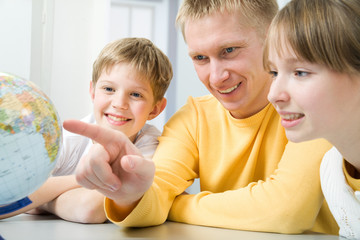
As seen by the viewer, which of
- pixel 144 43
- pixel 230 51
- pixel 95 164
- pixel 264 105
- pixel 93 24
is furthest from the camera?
pixel 93 24

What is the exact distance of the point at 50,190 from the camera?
4.49 ft

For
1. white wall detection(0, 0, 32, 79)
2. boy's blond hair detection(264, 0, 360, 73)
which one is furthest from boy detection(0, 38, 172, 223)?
white wall detection(0, 0, 32, 79)

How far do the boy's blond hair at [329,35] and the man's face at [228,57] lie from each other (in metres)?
0.35

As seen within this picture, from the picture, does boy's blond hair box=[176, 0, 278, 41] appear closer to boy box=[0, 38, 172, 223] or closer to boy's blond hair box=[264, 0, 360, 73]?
boy box=[0, 38, 172, 223]

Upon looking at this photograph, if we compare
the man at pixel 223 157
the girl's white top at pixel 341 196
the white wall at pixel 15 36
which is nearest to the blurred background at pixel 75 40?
the white wall at pixel 15 36

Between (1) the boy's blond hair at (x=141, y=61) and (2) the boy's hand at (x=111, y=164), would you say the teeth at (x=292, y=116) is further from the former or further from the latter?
(1) the boy's blond hair at (x=141, y=61)

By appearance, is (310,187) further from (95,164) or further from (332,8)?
(95,164)

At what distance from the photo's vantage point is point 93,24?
11.0 feet

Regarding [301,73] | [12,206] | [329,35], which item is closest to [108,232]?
[12,206]

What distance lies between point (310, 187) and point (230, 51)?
53cm

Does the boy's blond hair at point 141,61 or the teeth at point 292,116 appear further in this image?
the boy's blond hair at point 141,61

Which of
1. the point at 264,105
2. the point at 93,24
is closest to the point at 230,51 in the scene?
the point at 264,105

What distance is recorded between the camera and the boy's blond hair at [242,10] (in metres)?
1.40

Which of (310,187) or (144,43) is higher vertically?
(144,43)
